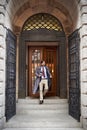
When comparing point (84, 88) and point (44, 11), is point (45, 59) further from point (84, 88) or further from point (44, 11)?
point (84, 88)

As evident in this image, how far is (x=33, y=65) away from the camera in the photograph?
545 inches

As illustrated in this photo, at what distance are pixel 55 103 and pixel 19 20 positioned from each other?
4279 mm

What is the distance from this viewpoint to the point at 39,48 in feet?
45.5

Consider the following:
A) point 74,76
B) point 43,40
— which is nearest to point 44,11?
point 43,40

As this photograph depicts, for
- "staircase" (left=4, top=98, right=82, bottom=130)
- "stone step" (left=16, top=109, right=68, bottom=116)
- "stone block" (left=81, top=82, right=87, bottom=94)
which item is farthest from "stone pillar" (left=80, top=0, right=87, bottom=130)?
"stone step" (left=16, top=109, right=68, bottom=116)

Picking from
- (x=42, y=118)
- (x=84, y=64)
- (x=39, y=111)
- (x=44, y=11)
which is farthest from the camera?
(x=44, y=11)

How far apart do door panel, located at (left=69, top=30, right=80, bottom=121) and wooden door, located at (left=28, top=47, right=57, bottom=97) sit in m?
3.04

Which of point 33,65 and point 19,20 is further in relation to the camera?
point 33,65

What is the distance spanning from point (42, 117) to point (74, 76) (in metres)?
2.12

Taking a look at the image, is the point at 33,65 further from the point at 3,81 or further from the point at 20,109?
the point at 3,81

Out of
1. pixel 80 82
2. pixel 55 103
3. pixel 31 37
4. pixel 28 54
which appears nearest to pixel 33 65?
pixel 28 54

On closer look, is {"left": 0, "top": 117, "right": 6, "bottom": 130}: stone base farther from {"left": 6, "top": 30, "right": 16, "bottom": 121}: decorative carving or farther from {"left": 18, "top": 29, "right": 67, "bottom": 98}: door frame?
{"left": 18, "top": 29, "right": 67, "bottom": 98}: door frame

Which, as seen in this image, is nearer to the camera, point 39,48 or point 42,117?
point 42,117

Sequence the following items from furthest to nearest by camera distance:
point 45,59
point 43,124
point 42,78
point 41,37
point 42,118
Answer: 1. point 45,59
2. point 41,37
3. point 42,78
4. point 42,118
5. point 43,124
